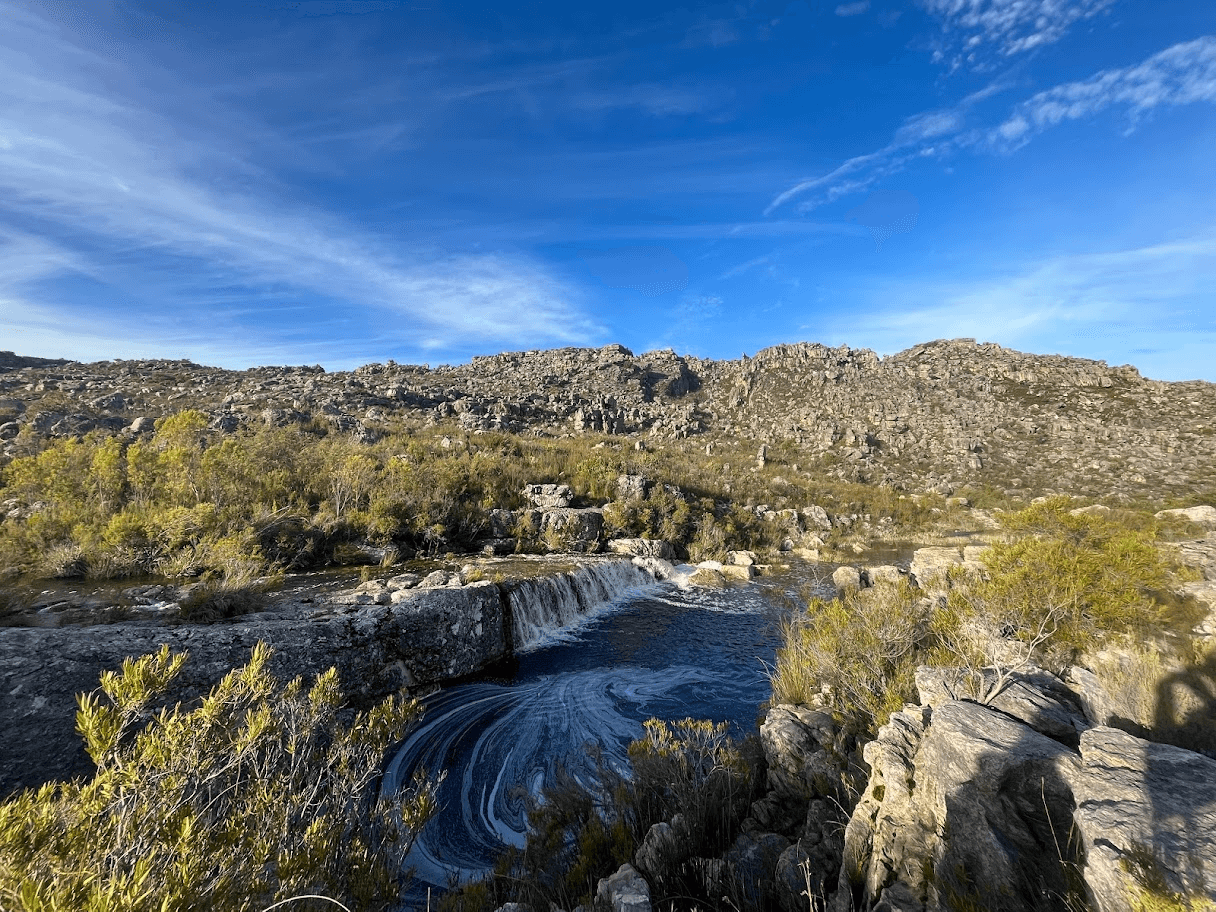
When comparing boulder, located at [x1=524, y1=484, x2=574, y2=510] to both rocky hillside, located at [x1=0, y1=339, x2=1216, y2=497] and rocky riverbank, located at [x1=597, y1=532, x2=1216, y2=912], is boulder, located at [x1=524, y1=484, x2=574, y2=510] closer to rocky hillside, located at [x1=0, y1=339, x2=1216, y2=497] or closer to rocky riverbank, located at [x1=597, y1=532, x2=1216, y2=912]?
rocky hillside, located at [x1=0, y1=339, x2=1216, y2=497]

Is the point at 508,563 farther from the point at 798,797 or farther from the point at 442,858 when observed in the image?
the point at 798,797

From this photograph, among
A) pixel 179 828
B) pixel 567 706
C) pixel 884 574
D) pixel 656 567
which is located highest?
pixel 179 828

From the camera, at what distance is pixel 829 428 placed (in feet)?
153

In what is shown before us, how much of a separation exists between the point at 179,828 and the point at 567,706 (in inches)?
331

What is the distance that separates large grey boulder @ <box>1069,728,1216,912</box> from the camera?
6.57ft

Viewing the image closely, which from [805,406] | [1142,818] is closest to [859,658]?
[1142,818]

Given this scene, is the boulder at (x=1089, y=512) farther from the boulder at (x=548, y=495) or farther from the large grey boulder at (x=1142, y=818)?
the boulder at (x=548, y=495)

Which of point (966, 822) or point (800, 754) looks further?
point (800, 754)

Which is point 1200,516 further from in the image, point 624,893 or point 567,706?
point 624,893

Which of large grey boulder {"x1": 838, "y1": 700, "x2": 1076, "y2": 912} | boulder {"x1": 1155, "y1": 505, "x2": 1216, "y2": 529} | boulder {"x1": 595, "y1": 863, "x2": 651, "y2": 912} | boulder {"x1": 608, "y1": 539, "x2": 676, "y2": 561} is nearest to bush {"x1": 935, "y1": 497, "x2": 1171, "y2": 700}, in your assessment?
large grey boulder {"x1": 838, "y1": 700, "x2": 1076, "y2": 912}


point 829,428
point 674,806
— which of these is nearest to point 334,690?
point 674,806

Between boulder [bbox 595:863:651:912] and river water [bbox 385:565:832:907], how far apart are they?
2.07 metres

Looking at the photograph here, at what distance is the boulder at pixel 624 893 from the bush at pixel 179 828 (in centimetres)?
157

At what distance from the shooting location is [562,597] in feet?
49.0
